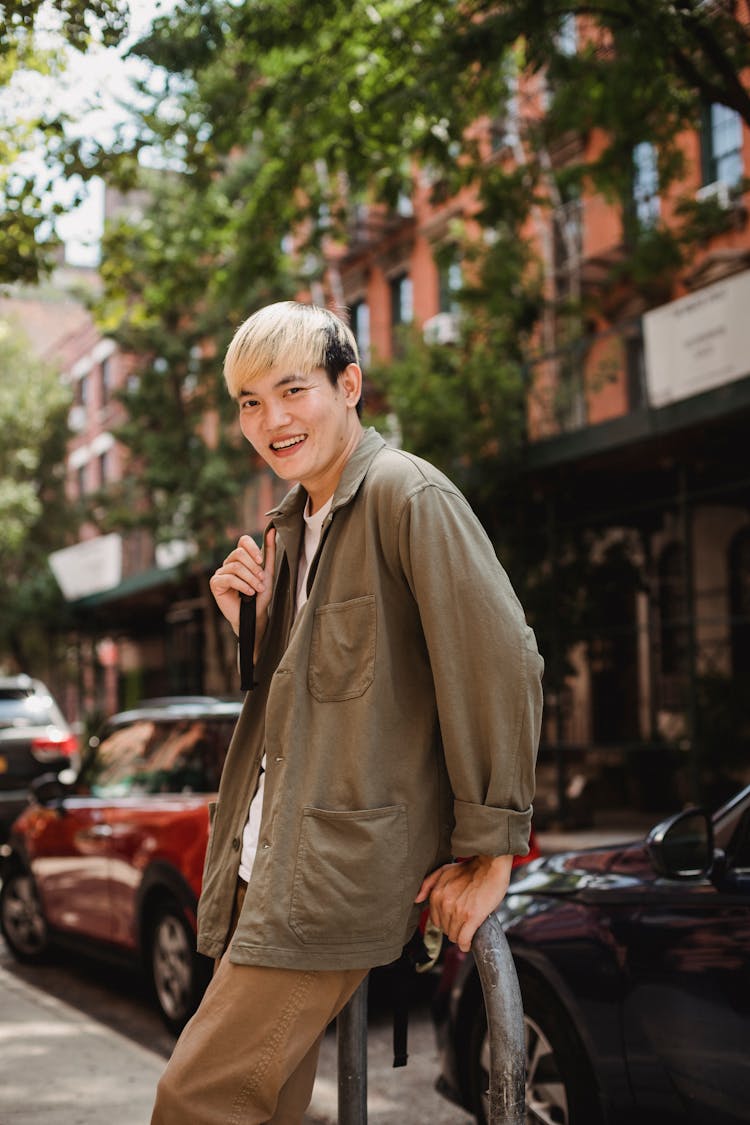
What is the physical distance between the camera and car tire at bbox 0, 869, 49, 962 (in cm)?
833

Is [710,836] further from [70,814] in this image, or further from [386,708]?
[70,814]

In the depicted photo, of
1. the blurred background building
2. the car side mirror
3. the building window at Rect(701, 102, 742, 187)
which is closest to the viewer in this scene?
the car side mirror

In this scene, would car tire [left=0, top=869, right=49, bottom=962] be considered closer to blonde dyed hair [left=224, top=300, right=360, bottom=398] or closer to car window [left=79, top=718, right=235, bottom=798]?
car window [left=79, top=718, right=235, bottom=798]

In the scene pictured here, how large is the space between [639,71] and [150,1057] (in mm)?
6438

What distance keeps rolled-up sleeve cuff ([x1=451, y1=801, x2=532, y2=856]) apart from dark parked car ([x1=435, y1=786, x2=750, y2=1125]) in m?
1.44

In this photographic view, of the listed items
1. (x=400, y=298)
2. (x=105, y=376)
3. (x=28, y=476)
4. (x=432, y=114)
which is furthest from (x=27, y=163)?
(x=105, y=376)

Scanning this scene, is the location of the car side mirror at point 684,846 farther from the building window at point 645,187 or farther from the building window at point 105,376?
the building window at point 105,376

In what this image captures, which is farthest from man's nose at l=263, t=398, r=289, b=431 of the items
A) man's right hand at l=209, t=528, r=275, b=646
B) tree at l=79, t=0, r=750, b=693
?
tree at l=79, t=0, r=750, b=693

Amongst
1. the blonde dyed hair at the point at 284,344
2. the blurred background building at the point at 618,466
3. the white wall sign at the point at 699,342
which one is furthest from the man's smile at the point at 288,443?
the white wall sign at the point at 699,342

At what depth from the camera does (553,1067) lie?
3861 mm

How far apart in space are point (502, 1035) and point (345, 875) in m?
0.37

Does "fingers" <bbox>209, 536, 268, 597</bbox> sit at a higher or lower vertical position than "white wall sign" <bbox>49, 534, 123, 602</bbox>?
lower

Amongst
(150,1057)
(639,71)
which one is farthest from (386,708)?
(639,71)

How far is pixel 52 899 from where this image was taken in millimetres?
7922
